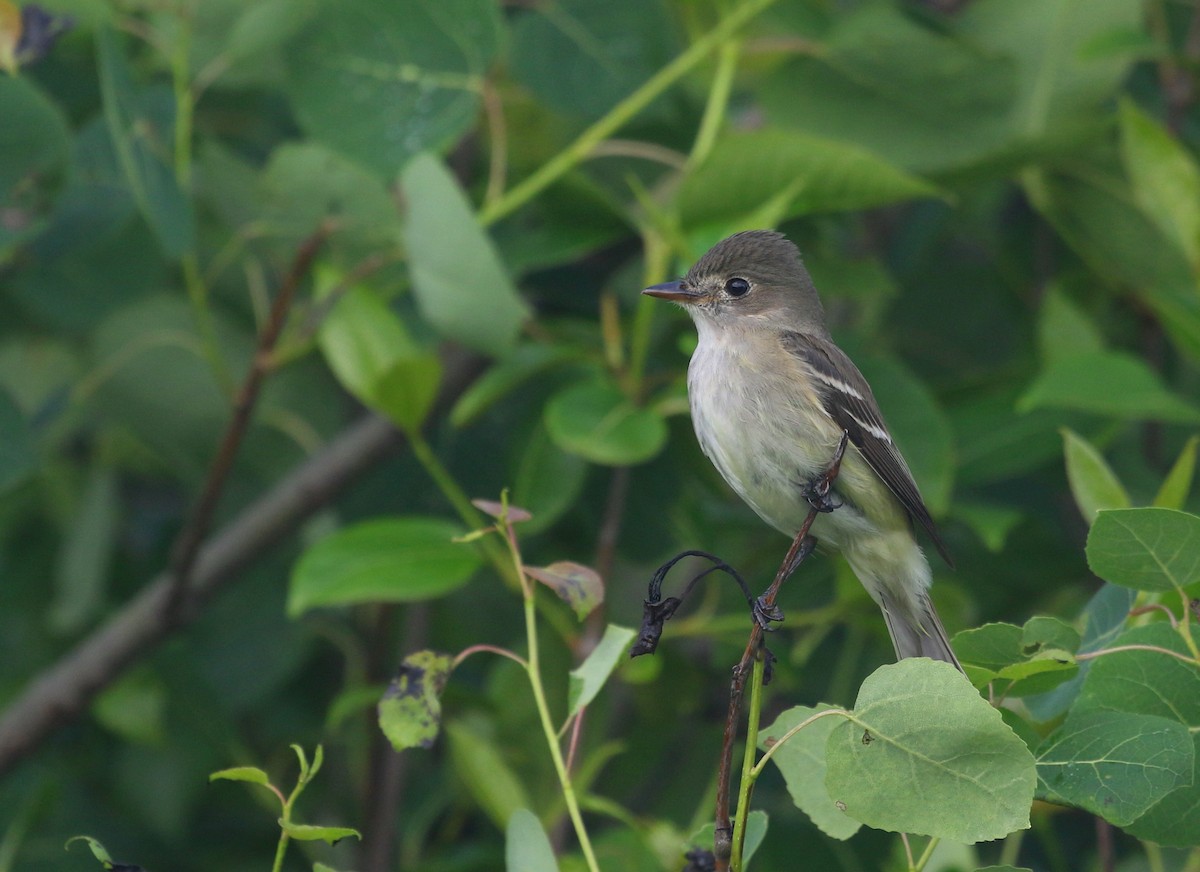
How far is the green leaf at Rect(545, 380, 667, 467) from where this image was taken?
3.22 metres

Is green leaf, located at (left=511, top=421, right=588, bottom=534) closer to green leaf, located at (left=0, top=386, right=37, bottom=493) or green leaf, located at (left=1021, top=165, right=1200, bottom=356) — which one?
green leaf, located at (left=0, top=386, right=37, bottom=493)

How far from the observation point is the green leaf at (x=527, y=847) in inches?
71.5

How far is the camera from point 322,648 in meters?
4.57

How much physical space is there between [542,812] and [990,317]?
2.42m

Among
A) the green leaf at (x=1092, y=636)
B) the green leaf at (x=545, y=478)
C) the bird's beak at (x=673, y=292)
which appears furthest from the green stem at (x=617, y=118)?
the green leaf at (x=1092, y=636)

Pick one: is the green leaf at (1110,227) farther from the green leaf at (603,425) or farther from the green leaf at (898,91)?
the green leaf at (603,425)

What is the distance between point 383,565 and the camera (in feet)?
10.8

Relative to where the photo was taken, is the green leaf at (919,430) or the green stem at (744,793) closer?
the green stem at (744,793)

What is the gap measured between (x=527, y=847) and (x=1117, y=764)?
76cm

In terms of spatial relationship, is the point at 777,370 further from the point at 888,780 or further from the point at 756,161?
the point at 888,780

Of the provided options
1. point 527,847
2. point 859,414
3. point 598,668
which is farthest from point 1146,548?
point 859,414

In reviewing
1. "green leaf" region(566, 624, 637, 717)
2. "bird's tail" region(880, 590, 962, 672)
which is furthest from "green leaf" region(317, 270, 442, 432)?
"green leaf" region(566, 624, 637, 717)

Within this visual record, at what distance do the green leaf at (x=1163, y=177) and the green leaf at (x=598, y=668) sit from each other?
244 cm

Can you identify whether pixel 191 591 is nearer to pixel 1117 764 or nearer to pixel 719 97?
pixel 719 97
